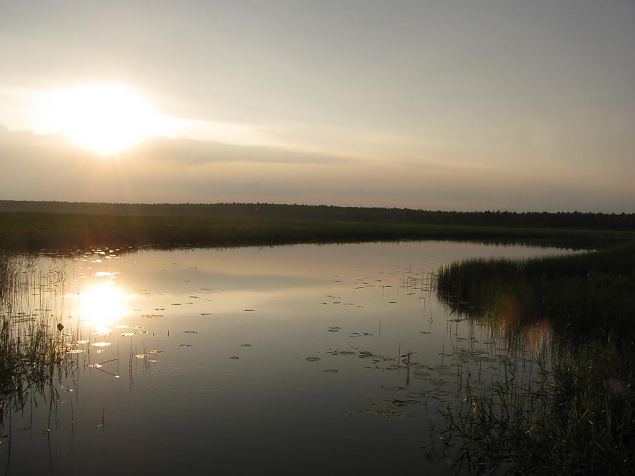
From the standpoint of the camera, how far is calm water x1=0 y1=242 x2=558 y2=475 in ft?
21.6

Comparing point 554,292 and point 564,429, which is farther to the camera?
point 554,292

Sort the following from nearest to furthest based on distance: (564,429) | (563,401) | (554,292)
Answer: (564,429) < (563,401) < (554,292)

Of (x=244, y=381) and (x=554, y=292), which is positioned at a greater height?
(x=554, y=292)

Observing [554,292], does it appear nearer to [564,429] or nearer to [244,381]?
[564,429]

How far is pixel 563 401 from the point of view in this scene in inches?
302

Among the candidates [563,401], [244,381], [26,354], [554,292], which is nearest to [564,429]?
[563,401]

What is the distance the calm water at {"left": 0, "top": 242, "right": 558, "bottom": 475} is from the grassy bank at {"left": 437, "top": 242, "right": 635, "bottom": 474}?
0.54m

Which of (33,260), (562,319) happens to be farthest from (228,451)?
(33,260)

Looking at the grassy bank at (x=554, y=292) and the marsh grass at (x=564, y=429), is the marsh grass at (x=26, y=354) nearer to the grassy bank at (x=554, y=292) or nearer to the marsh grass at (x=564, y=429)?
the marsh grass at (x=564, y=429)

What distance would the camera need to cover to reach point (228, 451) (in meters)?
6.70

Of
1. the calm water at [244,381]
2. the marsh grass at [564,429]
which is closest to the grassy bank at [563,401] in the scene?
the marsh grass at [564,429]

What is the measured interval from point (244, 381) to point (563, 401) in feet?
17.0

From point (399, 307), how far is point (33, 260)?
18.4 meters

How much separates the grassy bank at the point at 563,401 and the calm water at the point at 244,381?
0.54 meters
